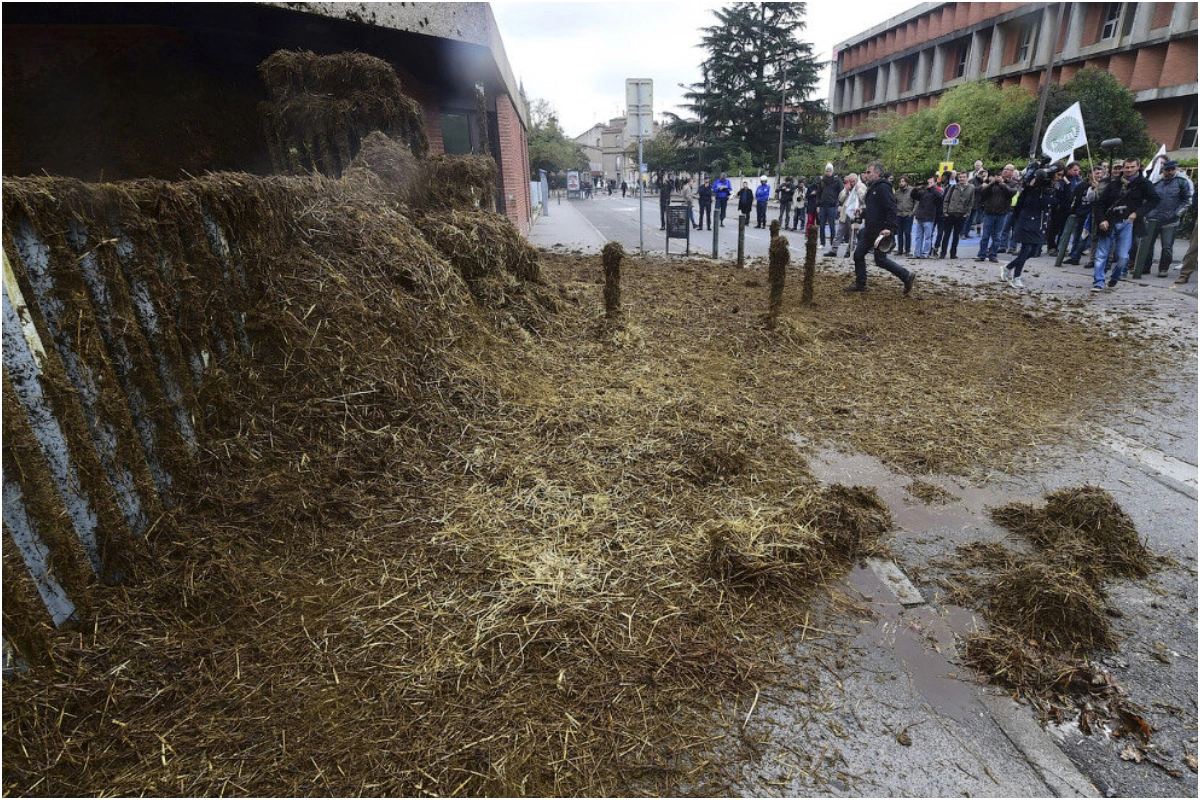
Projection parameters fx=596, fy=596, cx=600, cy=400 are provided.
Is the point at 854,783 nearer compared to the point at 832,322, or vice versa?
the point at 854,783

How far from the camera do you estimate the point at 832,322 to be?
8047 mm

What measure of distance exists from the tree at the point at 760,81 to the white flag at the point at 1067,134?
140ft

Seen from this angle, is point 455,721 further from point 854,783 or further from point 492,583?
point 854,783

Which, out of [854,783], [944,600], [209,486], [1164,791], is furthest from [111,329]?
[1164,791]

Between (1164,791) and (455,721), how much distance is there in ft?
7.99

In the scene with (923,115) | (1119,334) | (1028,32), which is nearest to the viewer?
(1119,334)

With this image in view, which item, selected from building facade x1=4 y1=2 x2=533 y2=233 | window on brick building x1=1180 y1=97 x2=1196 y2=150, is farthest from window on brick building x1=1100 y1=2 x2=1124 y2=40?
building facade x1=4 y1=2 x2=533 y2=233

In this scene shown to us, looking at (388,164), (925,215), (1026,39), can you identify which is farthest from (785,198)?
(1026,39)

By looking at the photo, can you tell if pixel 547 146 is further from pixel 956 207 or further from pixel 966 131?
pixel 956 207

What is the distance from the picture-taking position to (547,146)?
5953 cm

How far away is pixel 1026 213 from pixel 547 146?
2157 inches

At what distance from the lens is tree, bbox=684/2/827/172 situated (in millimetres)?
52812

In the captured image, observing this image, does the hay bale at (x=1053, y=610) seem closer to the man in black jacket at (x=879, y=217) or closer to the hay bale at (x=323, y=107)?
the hay bale at (x=323, y=107)

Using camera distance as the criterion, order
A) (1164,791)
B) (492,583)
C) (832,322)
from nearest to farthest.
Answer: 1. (1164,791)
2. (492,583)
3. (832,322)
